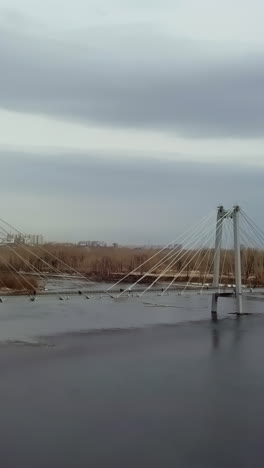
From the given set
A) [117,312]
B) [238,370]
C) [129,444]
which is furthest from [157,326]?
[129,444]

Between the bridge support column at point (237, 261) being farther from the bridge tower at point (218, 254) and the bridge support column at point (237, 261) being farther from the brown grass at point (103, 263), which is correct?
the brown grass at point (103, 263)

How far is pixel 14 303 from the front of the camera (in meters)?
9.16

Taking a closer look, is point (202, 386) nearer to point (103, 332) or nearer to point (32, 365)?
point (32, 365)

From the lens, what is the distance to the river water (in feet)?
8.48

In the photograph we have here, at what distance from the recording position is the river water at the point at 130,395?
2.58m

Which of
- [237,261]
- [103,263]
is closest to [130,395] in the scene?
[237,261]

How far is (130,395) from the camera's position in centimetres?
348

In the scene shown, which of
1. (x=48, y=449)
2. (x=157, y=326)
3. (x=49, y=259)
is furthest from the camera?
(x=49, y=259)

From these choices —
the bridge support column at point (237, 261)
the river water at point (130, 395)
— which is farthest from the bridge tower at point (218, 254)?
the river water at point (130, 395)

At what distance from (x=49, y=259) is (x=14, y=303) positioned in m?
7.05

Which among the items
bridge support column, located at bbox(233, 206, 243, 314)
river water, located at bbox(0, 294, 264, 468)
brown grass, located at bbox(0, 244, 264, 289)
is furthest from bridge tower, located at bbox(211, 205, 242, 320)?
brown grass, located at bbox(0, 244, 264, 289)

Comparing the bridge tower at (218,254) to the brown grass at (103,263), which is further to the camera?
the brown grass at (103,263)

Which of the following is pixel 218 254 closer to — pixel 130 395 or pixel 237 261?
pixel 237 261

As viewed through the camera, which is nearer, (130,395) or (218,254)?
(130,395)
